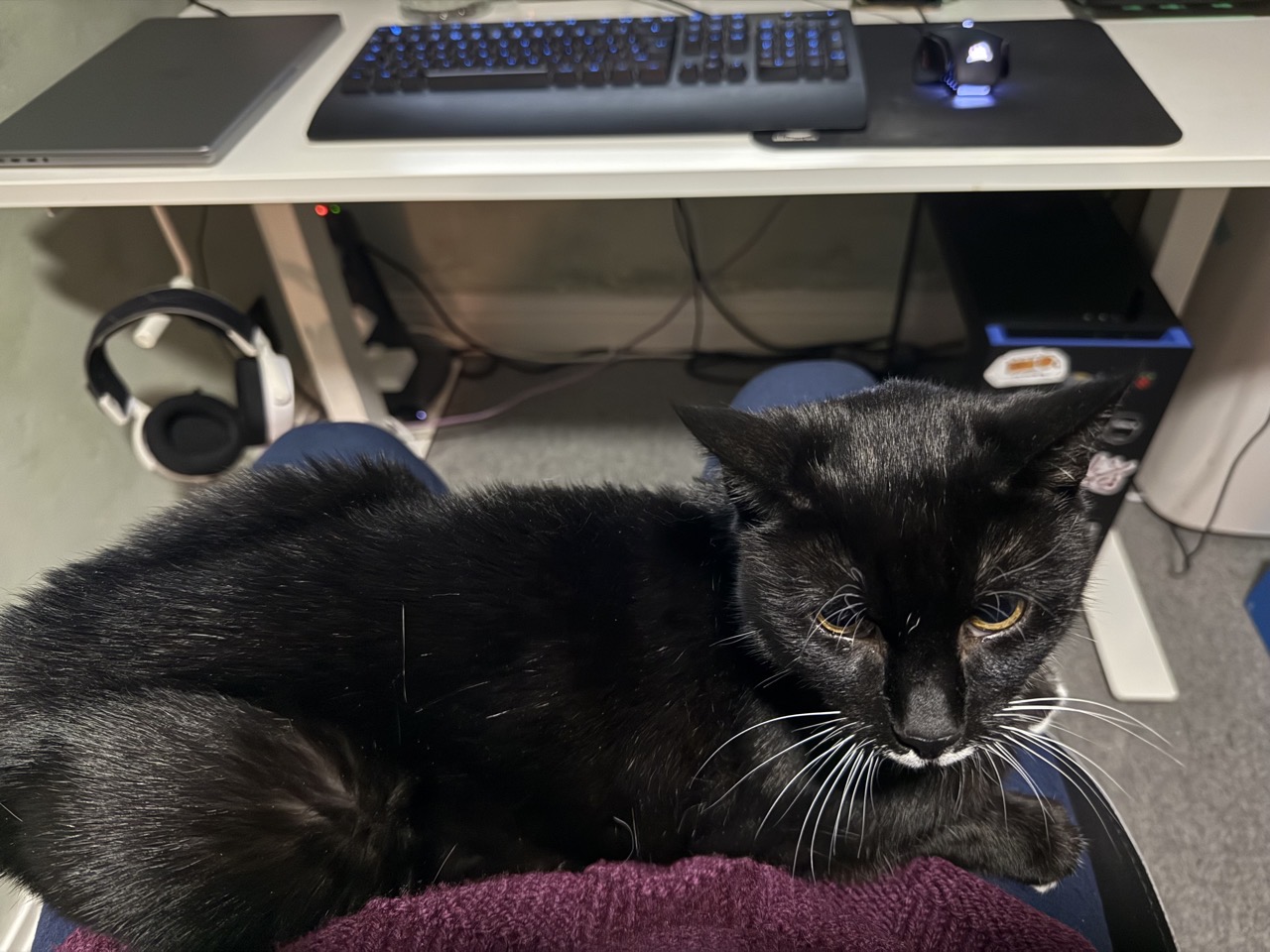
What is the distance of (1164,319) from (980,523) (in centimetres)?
70

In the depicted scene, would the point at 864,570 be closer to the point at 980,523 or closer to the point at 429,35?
the point at 980,523

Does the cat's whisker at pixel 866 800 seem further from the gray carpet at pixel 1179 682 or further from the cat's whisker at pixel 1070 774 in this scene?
the gray carpet at pixel 1179 682

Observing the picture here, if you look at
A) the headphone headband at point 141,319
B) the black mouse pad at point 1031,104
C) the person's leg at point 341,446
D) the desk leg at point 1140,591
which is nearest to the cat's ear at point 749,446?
the black mouse pad at point 1031,104

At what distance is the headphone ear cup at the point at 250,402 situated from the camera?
115 cm

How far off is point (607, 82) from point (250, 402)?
0.68 metres

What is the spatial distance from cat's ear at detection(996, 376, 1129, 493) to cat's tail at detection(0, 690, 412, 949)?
0.56 metres

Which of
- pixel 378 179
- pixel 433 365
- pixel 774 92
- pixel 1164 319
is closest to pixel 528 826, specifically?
pixel 378 179

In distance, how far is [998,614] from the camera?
0.61 meters

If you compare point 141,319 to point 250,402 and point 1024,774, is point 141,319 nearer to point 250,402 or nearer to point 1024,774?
point 250,402

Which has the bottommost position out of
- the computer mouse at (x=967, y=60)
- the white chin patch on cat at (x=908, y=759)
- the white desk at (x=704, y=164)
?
the white chin patch on cat at (x=908, y=759)

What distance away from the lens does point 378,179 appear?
2.66 ft

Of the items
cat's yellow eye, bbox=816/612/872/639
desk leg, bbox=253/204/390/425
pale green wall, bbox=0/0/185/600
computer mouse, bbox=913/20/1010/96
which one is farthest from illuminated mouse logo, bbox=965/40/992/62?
pale green wall, bbox=0/0/185/600

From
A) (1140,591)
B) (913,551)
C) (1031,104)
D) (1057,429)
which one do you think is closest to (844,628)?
(913,551)

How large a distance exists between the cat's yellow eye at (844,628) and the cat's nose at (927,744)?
78 mm
